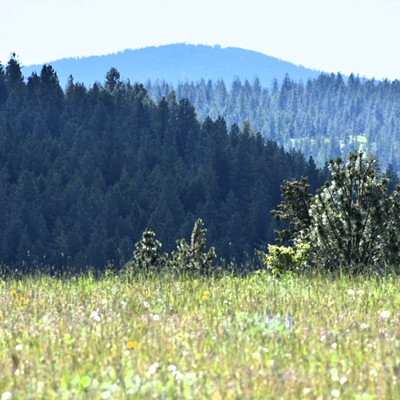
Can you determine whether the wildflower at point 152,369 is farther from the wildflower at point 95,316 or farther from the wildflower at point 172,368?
the wildflower at point 95,316

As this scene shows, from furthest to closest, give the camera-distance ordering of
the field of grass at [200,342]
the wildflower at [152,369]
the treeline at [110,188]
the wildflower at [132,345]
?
the treeline at [110,188]
the wildflower at [132,345]
the wildflower at [152,369]
the field of grass at [200,342]

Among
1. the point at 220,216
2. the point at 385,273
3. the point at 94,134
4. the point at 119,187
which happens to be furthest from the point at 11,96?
the point at 385,273

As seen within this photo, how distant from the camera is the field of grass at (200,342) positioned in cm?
446

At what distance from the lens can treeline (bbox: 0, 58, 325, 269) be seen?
5728 inches

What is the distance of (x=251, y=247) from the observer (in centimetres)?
15975

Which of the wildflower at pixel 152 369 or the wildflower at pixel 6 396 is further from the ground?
the wildflower at pixel 152 369

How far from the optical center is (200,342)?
553cm

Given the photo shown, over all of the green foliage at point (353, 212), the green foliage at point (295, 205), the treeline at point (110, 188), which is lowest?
the treeline at point (110, 188)

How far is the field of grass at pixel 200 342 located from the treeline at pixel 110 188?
12606cm

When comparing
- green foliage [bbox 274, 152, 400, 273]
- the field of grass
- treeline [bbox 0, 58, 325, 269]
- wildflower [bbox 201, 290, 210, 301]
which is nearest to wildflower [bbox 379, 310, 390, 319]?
the field of grass

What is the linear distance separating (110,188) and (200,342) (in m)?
161

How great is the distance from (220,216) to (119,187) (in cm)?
2428

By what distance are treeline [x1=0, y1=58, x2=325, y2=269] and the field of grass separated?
414 feet

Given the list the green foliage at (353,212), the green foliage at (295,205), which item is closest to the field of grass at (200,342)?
the green foliage at (353,212)
